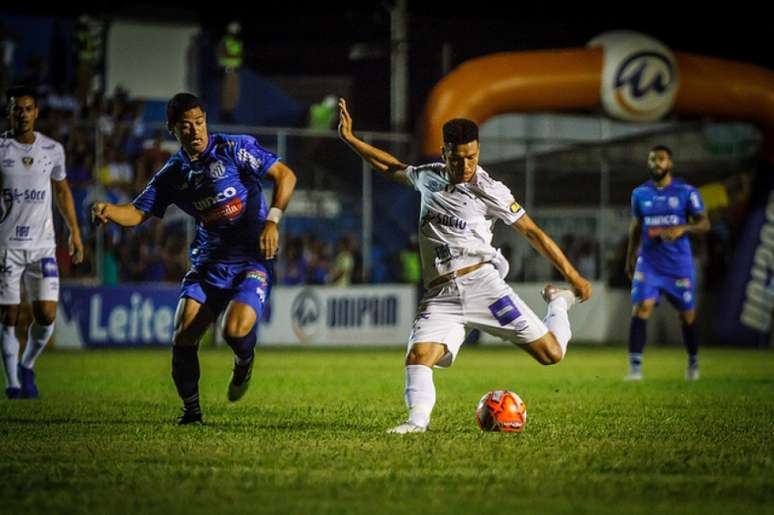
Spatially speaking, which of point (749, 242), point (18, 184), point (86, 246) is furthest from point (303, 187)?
point (18, 184)

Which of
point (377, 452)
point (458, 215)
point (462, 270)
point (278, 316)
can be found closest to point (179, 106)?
point (458, 215)

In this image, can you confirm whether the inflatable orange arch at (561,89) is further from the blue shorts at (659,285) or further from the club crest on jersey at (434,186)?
the club crest on jersey at (434,186)

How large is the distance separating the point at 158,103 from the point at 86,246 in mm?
7882

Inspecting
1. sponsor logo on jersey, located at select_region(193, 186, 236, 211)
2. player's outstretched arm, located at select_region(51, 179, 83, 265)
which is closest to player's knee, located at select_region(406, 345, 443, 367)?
sponsor logo on jersey, located at select_region(193, 186, 236, 211)

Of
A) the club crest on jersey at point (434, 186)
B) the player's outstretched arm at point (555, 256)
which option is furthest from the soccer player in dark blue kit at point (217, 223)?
the player's outstretched arm at point (555, 256)

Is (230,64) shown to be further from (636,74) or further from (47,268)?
(47,268)

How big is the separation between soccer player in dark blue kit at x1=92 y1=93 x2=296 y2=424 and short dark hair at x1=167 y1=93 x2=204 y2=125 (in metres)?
0.09

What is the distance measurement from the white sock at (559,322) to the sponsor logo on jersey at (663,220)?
19.4ft

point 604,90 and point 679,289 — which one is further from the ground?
point 604,90

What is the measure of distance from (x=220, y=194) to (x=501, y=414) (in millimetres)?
2401

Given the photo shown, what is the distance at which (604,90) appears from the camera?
23.8 meters

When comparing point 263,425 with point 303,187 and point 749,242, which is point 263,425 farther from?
point 749,242

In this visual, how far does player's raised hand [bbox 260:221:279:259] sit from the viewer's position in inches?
327

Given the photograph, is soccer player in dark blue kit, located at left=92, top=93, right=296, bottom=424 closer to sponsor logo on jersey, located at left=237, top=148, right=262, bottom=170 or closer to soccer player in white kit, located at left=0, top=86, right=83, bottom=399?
sponsor logo on jersey, located at left=237, top=148, right=262, bottom=170
